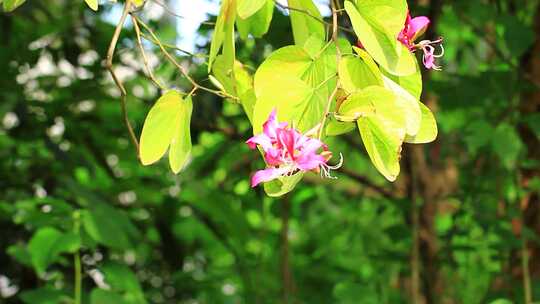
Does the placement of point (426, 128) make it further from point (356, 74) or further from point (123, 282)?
point (123, 282)

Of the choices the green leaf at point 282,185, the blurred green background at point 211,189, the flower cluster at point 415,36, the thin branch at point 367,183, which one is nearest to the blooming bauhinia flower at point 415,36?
the flower cluster at point 415,36

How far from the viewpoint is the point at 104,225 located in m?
1.17

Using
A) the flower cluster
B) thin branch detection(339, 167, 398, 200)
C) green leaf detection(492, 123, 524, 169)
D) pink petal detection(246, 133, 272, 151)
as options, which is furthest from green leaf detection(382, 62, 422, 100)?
thin branch detection(339, 167, 398, 200)

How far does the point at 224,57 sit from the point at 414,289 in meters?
0.82

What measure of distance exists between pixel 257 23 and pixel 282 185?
0.18 meters

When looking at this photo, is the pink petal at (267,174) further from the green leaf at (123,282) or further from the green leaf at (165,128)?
the green leaf at (123,282)

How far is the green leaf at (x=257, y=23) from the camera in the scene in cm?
68

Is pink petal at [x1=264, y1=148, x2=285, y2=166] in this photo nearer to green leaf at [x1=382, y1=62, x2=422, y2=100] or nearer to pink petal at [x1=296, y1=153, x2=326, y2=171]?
pink petal at [x1=296, y1=153, x2=326, y2=171]

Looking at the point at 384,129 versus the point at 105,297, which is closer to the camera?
the point at 384,129

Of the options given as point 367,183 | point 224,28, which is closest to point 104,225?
point 367,183

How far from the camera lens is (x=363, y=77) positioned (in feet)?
1.81

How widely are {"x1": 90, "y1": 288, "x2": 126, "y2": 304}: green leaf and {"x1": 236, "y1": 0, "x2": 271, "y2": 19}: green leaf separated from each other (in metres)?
0.69

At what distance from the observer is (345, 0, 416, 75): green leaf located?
1.74 ft

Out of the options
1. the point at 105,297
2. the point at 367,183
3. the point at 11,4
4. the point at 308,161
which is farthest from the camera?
the point at 367,183
